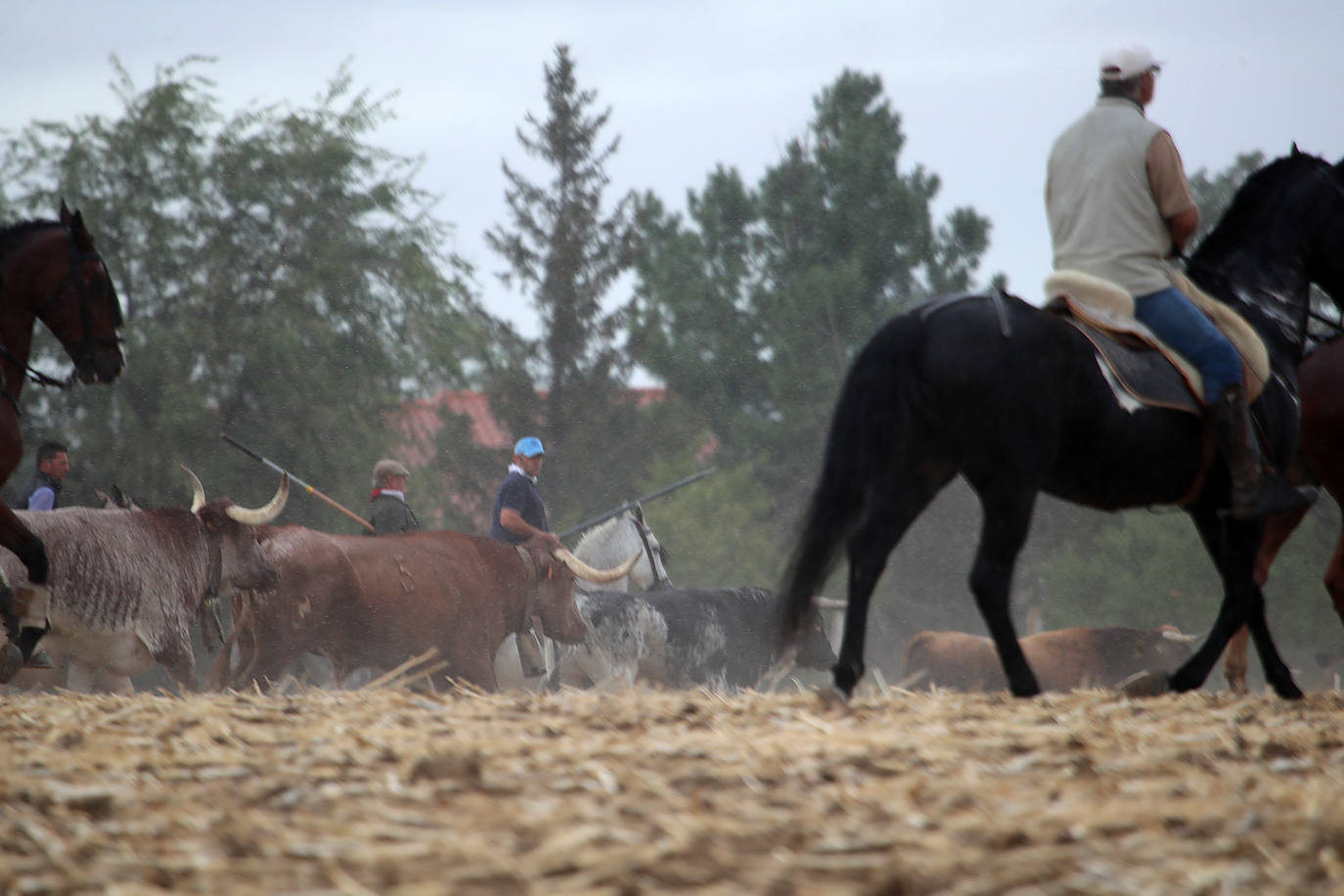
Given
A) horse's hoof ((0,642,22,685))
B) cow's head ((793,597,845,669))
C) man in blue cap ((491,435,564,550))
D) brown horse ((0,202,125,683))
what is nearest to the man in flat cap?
man in blue cap ((491,435,564,550))

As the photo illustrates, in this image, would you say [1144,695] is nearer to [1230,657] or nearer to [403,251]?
[1230,657]

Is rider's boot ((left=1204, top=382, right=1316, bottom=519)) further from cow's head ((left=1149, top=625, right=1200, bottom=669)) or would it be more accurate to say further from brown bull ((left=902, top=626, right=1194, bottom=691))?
cow's head ((left=1149, top=625, right=1200, bottom=669))

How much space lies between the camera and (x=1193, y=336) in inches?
215

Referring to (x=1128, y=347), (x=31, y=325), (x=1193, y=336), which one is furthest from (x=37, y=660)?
(x=1193, y=336)

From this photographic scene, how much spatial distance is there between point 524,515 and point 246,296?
11.1 meters

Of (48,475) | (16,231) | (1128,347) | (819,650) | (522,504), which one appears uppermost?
(16,231)

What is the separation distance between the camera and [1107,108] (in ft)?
18.5

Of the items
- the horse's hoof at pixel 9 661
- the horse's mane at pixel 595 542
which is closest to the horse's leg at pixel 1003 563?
the horse's hoof at pixel 9 661

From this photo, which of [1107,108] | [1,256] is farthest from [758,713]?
[1,256]

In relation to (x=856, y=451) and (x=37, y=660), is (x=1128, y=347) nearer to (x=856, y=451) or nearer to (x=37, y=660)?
(x=856, y=451)

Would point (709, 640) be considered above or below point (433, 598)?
below

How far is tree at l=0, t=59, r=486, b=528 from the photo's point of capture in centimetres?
2088

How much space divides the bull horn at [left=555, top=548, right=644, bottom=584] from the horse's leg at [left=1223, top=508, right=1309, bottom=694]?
611 centimetres

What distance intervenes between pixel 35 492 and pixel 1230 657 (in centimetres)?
848
